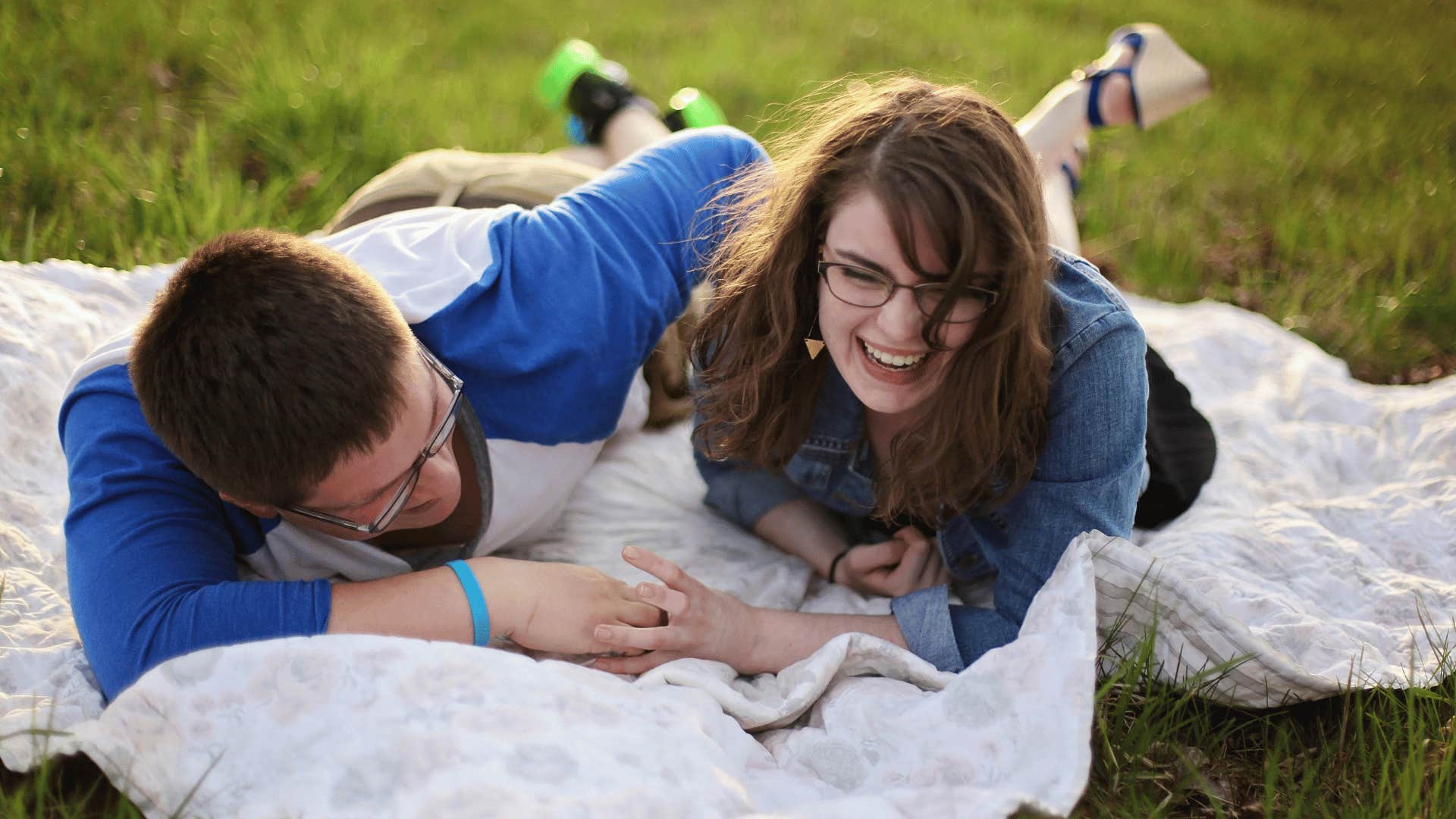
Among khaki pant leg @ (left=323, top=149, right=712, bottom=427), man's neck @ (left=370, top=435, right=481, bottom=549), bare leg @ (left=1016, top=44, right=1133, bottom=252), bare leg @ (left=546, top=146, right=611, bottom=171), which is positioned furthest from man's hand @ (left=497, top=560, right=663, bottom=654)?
bare leg @ (left=1016, top=44, right=1133, bottom=252)

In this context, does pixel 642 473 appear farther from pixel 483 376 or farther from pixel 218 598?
pixel 218 598

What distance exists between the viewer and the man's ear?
1957mm

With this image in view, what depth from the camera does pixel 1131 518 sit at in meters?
2.24

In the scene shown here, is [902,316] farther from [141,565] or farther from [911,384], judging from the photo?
[141,565]

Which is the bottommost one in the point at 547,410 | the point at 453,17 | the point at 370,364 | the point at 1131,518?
the point at 1131,518

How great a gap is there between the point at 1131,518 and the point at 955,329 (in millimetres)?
623

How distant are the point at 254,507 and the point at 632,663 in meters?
0.81

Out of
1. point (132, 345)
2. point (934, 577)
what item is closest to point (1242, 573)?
point (934, 577)

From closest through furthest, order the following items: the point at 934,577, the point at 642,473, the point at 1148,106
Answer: the point at 934,577, the point at 642,473, the point at 1148,106

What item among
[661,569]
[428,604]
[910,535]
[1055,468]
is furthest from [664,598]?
[1055,468]

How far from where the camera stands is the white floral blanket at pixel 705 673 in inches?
67.7

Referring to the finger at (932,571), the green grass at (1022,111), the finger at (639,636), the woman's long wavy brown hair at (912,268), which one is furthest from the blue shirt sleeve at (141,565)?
the finger at (932,571)

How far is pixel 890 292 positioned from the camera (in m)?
1.97

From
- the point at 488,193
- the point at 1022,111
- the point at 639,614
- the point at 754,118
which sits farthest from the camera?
the point at 1022,111
